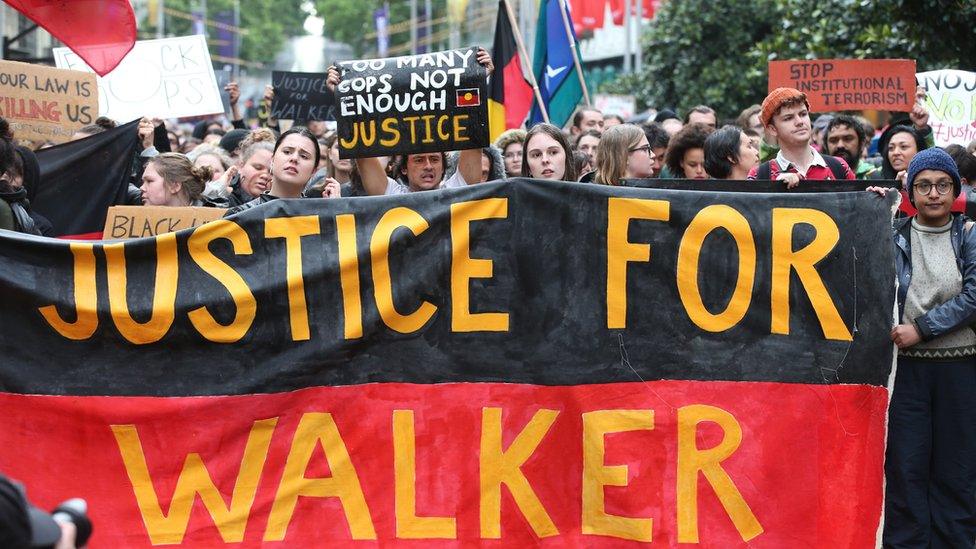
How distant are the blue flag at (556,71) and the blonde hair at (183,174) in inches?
171

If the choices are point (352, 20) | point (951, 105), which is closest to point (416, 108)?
point (951, 105)

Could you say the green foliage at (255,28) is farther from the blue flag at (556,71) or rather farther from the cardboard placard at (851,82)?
the cardboard placard at (851,82)

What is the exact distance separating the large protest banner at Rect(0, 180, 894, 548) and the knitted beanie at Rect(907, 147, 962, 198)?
2.05ft

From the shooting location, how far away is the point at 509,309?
201 inches

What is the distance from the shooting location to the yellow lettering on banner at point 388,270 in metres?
5.11

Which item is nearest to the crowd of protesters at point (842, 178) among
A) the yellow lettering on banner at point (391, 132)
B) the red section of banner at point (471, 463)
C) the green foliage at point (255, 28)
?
the yellow lettering on banner at point (391, 132)

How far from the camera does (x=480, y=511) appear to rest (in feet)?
16.4

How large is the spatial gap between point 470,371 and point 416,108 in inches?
55.3

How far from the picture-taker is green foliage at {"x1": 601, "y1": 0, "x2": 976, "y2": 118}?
40.5 ft

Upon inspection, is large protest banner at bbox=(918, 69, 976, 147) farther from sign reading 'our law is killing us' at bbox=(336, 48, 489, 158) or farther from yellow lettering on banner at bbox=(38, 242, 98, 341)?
yellow lettering on banner at bbox=(38, 242, 98, 341)

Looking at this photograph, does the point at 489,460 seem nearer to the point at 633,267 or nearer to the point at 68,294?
the point at 633,267

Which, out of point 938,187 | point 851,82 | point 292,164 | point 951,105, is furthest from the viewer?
point 951,105

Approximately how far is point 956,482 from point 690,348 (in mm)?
1453

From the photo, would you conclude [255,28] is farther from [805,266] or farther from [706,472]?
[706,472]
